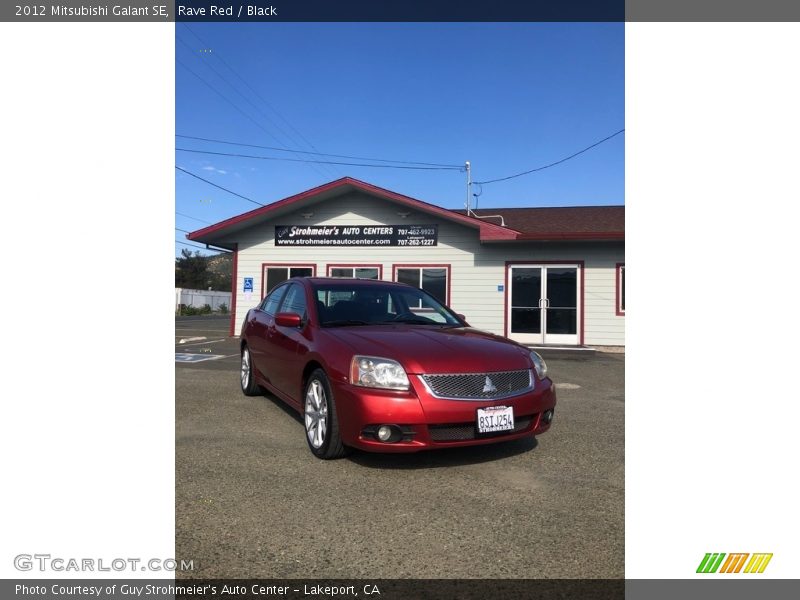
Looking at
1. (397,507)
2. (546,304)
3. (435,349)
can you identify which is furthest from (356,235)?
(397,507)

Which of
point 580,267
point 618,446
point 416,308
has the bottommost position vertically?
point 618,446

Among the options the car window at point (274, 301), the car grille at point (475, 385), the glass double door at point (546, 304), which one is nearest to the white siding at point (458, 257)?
the glass double door at point (546, 304)

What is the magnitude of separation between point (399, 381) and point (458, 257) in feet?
35.8

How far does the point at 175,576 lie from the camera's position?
217cm

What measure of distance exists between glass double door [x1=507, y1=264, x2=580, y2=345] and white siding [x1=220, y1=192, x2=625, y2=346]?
28 centimetres

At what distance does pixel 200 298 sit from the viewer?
43031mm

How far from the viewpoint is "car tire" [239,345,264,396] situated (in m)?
5.99

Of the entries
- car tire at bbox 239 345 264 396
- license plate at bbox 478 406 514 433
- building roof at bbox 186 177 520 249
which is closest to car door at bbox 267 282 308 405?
car tire at bbox 239 345 264 396

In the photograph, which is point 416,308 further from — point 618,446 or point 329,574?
point 329,574

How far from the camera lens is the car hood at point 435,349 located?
334cm

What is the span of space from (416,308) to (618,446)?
2.21 meters

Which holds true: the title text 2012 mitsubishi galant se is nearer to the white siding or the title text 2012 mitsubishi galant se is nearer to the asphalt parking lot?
the asphalt parking lot

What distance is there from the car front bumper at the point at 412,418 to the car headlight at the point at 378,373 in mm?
45
